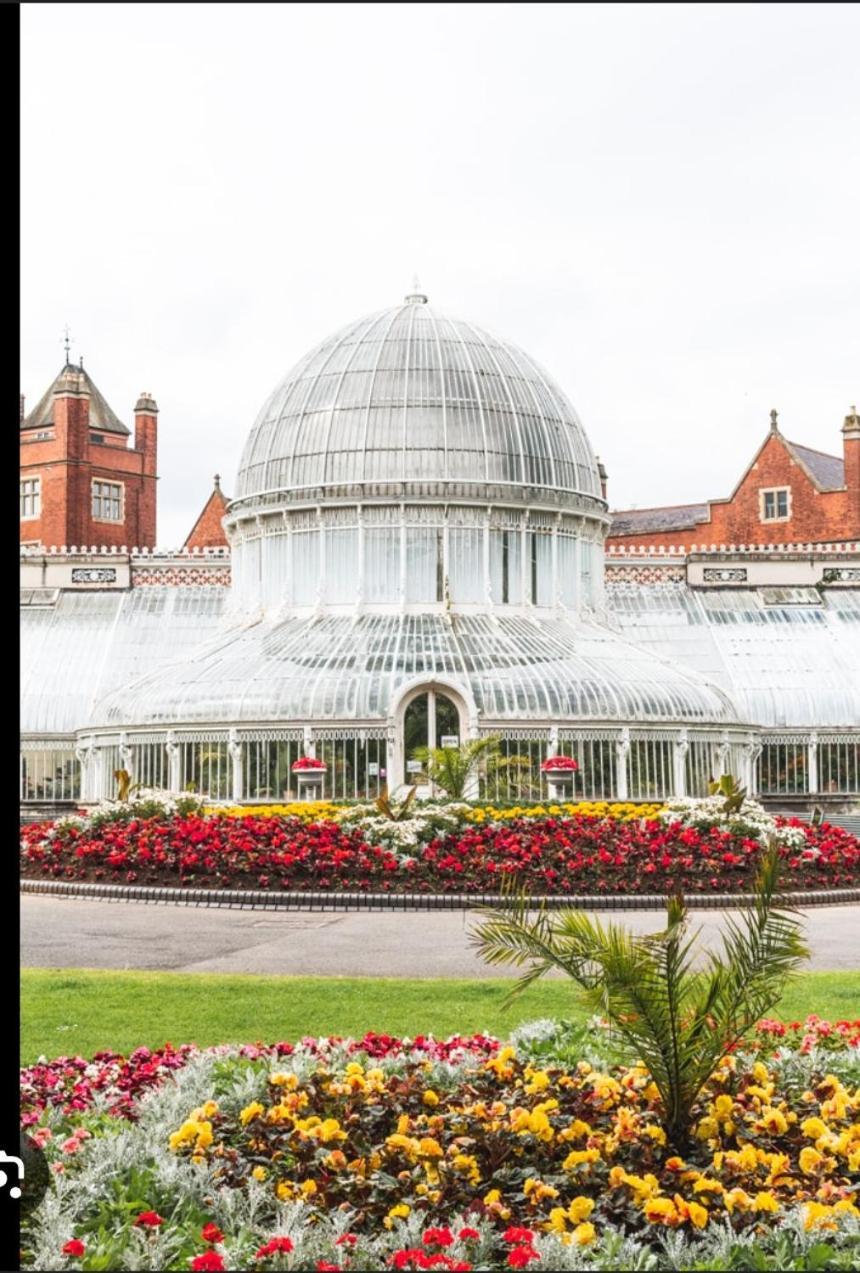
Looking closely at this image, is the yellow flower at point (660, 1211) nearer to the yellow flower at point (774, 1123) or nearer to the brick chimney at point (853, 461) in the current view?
the yellow flower at point (774, 1123)

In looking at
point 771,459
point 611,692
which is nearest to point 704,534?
point 771,459

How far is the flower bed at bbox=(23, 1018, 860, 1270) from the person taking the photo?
6.42 meters

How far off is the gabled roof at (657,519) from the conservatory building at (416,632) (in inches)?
1205

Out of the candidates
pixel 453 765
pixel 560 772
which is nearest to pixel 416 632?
pixel 560 772

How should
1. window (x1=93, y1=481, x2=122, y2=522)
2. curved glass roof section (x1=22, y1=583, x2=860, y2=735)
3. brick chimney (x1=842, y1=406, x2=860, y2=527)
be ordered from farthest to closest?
window (x1=93, y1=481, x2=122, y2=522) < brick chimney (x1=842, y1=406, x2=860, y2=527) < curved glass roof section (x1=22, y1=583, x2=860, y2=735)

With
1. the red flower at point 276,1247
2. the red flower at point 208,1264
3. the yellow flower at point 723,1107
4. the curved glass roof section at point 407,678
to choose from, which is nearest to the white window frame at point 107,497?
the curved glass roof section at point 407,678

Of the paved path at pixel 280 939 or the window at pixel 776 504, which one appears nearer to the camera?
the paved path at pixel 280 939

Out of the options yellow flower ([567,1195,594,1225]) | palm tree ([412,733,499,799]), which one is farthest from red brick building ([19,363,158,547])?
yellow flower ([567,1195,594,1225])

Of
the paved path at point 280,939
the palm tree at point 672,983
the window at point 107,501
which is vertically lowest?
the paved path at point 280,939

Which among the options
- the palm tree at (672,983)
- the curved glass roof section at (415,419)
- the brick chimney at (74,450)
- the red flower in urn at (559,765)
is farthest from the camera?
the brick chimney at (74,450)

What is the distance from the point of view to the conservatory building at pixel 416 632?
3706cm

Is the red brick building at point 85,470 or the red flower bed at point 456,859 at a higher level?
the red brick building at point 85,470

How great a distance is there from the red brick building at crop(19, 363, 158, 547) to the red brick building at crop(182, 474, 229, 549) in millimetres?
2390

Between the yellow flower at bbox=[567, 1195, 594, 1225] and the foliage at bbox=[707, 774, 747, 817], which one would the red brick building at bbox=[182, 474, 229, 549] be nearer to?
the foliage at bbox=[707, 774, 747, 817]
